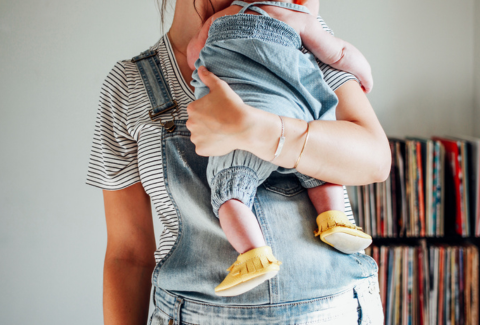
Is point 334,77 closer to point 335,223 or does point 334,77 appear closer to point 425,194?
point 335,223

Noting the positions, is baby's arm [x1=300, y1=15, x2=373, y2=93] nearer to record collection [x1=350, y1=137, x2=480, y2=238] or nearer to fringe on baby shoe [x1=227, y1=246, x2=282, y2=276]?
fringe on baby shoe [x1=227, y1=246, x2=282, y2=276]

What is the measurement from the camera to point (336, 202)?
66 cm

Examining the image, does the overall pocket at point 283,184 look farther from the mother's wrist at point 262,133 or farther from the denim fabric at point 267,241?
the mother's wrist at point 262,133

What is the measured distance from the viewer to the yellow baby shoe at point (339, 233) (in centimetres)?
60

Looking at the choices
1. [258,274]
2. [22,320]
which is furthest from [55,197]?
→ [258,274]

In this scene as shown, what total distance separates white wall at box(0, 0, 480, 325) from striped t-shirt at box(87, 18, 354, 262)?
796mm

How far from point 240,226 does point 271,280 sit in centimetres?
12

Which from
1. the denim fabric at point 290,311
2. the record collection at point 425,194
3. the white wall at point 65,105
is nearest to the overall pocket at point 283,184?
the denim fabric at point 290,311

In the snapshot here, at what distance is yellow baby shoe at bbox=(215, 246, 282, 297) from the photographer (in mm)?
518

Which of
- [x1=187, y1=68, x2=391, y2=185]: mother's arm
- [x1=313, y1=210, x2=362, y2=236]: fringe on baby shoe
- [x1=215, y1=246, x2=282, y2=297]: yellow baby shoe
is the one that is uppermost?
[x1=187, y1=68, x2=391, y2=185]: mother's arm

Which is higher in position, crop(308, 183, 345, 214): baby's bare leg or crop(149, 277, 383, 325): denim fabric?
crop(308, 183, 345, 214): baby's bare leg

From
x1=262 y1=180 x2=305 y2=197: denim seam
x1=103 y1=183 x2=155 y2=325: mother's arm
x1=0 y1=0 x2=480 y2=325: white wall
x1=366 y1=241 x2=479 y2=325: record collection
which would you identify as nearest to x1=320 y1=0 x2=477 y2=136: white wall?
x1=0 y1=0 x2=480 y2=325: white wall

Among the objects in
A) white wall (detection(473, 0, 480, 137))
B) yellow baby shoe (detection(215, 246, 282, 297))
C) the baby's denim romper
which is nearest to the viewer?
yellow baby shoe (detection(215, 246, 282, 297))

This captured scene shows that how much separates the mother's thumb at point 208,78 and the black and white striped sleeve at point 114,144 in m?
0.27
